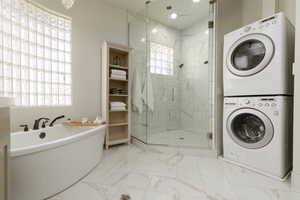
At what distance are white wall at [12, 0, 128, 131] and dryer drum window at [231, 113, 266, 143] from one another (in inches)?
86.4

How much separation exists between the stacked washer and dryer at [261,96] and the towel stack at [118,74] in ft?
5.32

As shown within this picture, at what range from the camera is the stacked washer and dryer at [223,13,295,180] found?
60.3 inches

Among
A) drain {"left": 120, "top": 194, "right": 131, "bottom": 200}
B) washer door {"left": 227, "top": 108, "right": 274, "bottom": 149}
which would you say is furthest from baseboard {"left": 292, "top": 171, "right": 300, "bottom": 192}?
drain {"left": 120, "top": 194, "right": 131, "bottom": 200}

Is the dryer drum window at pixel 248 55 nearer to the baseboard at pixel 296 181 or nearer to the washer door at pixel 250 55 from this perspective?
the washer door at pixel 250 55

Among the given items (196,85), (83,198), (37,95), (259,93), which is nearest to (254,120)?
(259,93)

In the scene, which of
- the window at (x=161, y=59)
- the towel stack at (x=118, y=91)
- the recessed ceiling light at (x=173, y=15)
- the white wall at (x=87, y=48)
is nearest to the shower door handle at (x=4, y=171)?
the white wall at (x=87, y=48)

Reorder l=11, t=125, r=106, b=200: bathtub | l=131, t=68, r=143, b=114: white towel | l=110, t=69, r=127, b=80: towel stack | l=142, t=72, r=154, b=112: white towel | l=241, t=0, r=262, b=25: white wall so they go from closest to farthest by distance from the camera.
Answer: l=11, t=125, r=106, b=200: bathtub < l=241, t=0, r=262, b=25: white wall < l=110, t=69, r=127, b=80: towel stack < l=131, t=68, r=143, b=114: white towel < l=142, t=72, r=154, b=112: white towel

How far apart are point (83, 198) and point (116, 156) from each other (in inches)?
37.1

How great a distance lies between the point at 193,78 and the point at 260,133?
1990 mm

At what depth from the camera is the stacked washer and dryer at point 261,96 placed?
1531mm

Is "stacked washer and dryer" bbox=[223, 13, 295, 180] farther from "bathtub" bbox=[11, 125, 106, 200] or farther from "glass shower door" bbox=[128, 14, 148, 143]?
"bathtub" bbox=[11, 125, 106, 200]

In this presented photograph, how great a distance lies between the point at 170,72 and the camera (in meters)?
3.54

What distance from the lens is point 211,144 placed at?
2229 millimetres

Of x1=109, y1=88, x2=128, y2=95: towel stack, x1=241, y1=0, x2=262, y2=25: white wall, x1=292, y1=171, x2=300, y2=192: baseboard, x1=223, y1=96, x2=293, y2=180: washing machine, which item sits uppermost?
x1=241, y1=0, x2=262, y2=25: white wall
